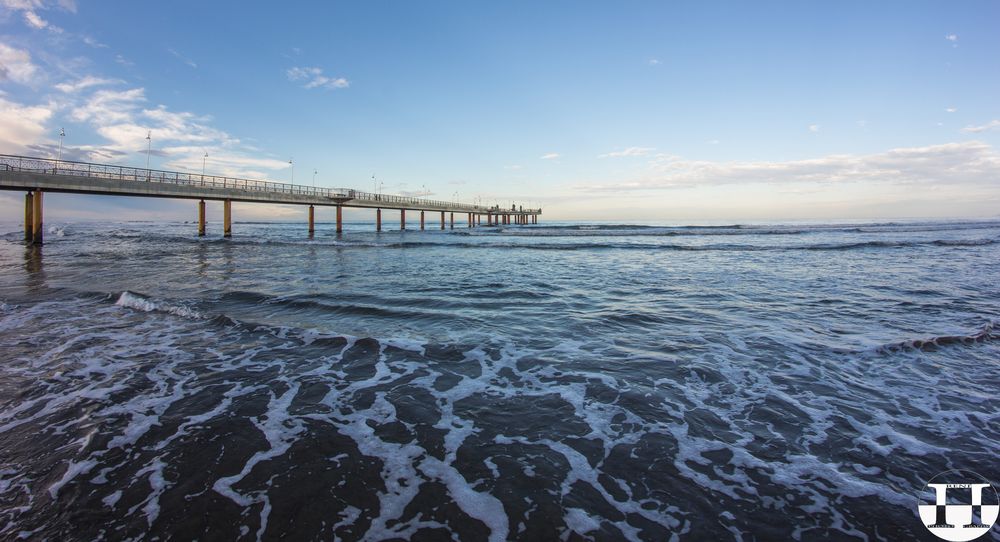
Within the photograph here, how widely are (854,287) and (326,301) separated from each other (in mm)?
14680

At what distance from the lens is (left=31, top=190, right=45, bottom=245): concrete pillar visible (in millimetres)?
25078

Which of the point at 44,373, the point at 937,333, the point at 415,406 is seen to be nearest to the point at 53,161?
the point at 44,373

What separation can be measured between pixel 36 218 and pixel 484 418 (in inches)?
1380

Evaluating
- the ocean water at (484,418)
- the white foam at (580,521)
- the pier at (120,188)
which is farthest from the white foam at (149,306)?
the pier at (120,188)

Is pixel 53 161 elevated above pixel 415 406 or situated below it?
above

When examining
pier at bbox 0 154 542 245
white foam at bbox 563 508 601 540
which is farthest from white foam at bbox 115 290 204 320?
pier at bbox 0 154 542 245

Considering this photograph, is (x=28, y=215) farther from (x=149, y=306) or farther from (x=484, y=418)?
(x=484, y=418)

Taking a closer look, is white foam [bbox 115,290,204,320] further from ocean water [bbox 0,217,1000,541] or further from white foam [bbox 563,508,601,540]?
white foam [bbox 563,508,601,540]

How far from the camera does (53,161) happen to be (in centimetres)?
2494

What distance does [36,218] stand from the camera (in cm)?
2506

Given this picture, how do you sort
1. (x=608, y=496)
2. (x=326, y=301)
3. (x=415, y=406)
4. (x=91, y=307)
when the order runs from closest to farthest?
(x=608, y=496)
(x=415, y=406)
(x=91, y=307)
(x=326, y=301)

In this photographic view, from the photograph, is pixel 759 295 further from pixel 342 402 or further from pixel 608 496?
pixel 342 402

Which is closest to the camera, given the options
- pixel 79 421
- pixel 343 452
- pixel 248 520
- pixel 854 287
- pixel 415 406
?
pixel 248 520

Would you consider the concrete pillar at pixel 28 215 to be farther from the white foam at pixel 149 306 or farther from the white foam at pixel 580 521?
the white foam at pixel 580 521
